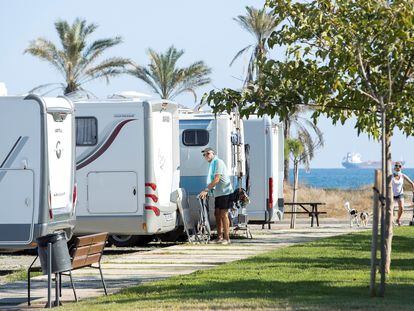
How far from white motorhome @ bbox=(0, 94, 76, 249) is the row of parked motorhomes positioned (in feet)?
0.04

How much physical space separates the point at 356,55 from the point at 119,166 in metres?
7.91

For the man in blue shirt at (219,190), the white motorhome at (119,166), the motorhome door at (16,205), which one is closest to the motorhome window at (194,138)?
the man in blue shirt at (219,190)

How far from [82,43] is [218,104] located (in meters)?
31.8

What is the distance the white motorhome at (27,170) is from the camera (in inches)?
674

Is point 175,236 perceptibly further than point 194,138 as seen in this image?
Yes

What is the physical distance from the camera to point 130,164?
2203 centimetres

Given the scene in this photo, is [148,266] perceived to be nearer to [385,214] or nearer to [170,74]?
[385,214]

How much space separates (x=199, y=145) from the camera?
24.8m

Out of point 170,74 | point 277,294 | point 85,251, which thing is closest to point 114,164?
point 85,251

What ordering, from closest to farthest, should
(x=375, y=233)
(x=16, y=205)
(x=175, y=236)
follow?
(x=375, y=233), (x=16, y=205), (x=175, y=236)

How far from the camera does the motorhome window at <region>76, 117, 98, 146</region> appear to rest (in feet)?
72.5

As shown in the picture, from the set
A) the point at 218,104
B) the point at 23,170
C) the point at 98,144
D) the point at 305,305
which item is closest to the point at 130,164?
the point at 98,144

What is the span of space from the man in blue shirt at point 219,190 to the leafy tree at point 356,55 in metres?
7.13

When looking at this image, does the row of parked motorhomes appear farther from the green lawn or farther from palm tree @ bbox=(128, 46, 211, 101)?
palm tree @ bbox=(128, 46, 211, 101)
